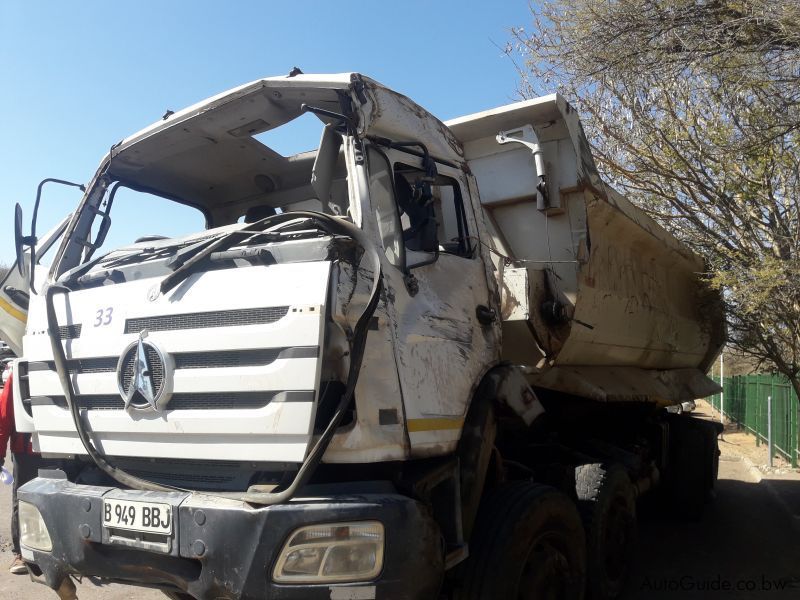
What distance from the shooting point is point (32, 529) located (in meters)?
3.43

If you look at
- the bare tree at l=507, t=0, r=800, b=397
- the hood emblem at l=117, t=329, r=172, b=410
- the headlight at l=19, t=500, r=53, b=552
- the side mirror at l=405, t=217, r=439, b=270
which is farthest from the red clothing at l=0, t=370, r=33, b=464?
the bare tree at l=507, t=0, r=800, b=397

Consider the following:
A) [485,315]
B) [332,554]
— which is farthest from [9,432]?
[485,315]

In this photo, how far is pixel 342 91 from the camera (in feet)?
10.9

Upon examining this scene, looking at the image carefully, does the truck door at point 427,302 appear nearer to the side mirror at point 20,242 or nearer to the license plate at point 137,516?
the license plate at point 137,516

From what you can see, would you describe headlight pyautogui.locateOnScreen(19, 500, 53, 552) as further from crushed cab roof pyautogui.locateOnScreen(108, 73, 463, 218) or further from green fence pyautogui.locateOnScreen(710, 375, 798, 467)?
green fence pyautogui.locateOnScreen(710, 375, 798, 467)

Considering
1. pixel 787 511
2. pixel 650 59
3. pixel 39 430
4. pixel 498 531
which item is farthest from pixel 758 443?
pixel 39 430

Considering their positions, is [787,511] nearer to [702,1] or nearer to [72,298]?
[702,1]

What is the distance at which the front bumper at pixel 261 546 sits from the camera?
2.66m

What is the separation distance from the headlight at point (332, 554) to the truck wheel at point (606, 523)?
7.18ft

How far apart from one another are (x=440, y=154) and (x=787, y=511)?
255 inches

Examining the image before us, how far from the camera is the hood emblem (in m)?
3.03

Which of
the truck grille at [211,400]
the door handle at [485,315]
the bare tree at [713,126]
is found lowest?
the truck grille at [211,400]

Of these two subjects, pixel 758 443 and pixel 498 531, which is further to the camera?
pixel 758 443

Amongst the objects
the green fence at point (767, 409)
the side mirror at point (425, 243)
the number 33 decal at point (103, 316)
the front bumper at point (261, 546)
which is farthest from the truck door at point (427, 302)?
the green fence at point (767, 409)
